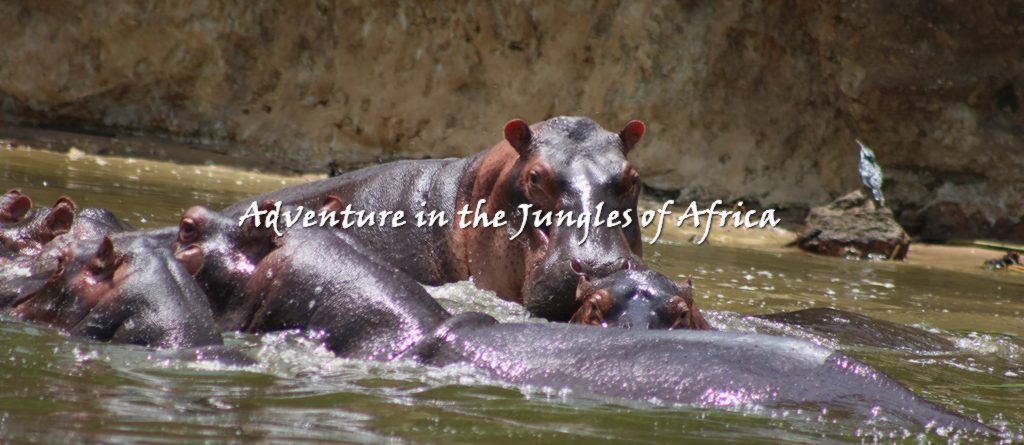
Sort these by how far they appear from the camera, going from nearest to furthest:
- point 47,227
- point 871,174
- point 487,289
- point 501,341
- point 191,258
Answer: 1. point 501,341
2. point 191,258
3. point 47,227
4. point 487,289
5. point 871,174

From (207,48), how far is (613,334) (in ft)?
35.3

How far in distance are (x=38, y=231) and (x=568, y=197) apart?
2.23 metres

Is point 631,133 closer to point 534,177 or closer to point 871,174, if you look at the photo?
point 534,177

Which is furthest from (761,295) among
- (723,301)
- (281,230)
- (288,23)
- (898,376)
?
(288,23)

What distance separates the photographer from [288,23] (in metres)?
14.7

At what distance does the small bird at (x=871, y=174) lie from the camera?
40.1 ft

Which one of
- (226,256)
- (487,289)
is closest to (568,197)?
(487,289)

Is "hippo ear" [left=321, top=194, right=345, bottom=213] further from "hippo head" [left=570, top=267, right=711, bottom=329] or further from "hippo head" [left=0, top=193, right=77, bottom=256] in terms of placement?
"hippo head" [left=570, top=267, right=711, bottom=329]

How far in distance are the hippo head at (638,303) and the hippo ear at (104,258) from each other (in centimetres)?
172

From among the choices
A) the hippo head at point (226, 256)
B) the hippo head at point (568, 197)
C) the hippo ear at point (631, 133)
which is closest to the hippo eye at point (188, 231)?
the hippo head at point (226, 256)

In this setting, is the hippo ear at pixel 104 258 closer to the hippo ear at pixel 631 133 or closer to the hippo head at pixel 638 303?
the hippo head at pixel 638 303

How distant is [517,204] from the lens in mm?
6938

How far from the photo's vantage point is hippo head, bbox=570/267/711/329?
17.7 feet

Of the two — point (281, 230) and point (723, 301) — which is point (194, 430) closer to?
point (281, 230)
